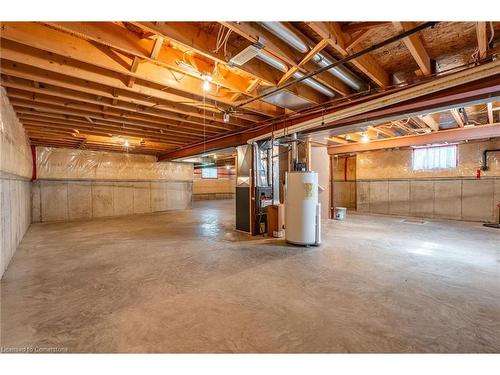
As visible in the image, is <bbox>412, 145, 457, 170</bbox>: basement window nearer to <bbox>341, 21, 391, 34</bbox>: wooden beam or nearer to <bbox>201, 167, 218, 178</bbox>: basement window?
<bbox>341, 21, 391, 34</bbox>: wooden beam


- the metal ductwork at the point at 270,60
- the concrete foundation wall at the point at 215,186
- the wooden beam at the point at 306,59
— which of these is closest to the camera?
the wooden beam at the point at 306,59

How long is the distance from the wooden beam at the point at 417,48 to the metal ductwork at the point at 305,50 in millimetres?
668

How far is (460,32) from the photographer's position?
203cm

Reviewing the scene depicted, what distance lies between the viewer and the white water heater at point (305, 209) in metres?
3.79

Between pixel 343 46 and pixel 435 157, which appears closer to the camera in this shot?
pixel 343 46

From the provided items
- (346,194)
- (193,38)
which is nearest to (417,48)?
(193,38)

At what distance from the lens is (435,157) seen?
7141 millimetres

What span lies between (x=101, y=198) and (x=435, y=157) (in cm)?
1095

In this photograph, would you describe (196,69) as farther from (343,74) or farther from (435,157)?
(435,157)

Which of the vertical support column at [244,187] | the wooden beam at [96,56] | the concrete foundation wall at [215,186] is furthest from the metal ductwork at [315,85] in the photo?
the concrete foundation wall at [215,186]

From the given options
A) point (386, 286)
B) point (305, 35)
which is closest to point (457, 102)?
point (305, 35)

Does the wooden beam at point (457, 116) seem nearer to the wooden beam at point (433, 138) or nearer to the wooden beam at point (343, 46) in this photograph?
the wooden beam at point (433, 138)
